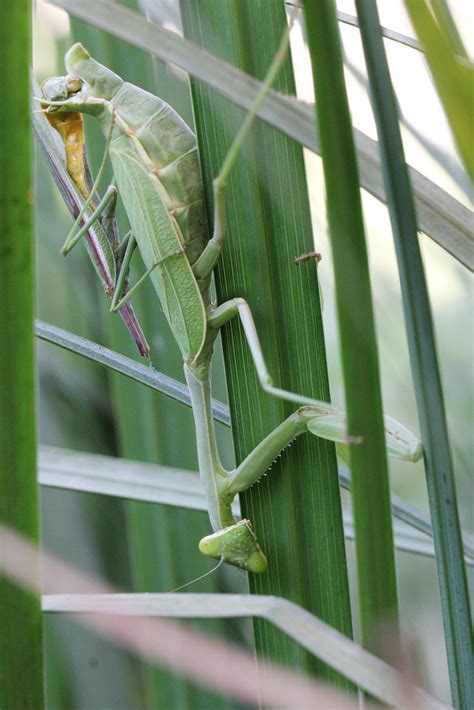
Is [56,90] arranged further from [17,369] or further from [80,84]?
[17,369]

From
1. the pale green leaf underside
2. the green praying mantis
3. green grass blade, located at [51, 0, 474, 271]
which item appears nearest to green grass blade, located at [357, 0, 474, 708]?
green grass blade, located at [51, 0, 474, 271]

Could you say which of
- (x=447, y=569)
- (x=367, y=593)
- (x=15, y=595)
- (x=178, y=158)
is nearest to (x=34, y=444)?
(x=15, y=595)

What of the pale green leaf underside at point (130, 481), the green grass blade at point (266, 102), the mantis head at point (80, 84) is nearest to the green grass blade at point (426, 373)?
the green grass blade at point (266, 102)

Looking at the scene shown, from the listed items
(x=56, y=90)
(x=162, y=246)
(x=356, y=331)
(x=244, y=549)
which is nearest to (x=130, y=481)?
(x=244, y=549)

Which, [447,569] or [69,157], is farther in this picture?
[69,157]

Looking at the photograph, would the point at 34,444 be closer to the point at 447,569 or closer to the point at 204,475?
the point at 447,569

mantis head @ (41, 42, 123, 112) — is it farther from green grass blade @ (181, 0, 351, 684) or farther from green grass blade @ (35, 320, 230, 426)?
green grass blade @ (35, 320, 230, 426)

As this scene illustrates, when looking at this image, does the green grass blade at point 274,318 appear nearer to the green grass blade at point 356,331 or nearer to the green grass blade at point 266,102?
the green grass blade at point 266,102

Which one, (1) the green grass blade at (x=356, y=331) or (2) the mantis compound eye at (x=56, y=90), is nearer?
(1) the green grass blade at (x=356, y=331)
